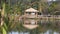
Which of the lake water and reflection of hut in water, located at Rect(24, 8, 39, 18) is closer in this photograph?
the lake water

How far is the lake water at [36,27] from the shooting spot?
1.59 metres

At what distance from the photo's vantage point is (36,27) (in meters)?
1.69

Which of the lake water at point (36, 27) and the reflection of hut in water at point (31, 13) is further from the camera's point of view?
the reflection of hut in water at point (31, 13)

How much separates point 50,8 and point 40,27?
0.27m

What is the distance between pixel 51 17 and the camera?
1726 millimetres

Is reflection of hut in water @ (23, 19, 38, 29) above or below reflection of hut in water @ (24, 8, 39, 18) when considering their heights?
below

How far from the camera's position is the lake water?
1.59 metres

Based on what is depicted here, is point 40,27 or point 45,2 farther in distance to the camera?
point 45,2

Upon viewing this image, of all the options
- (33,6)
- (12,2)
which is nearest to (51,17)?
(33,6)

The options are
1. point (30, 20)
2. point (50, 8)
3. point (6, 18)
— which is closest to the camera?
point (6, 18)

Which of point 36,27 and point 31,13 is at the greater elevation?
point 31,13

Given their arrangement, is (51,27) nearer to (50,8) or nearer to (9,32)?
(50,8)

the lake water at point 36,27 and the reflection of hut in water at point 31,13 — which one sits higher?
the reflection of hut in water at point 31,13

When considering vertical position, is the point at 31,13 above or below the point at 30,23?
above
